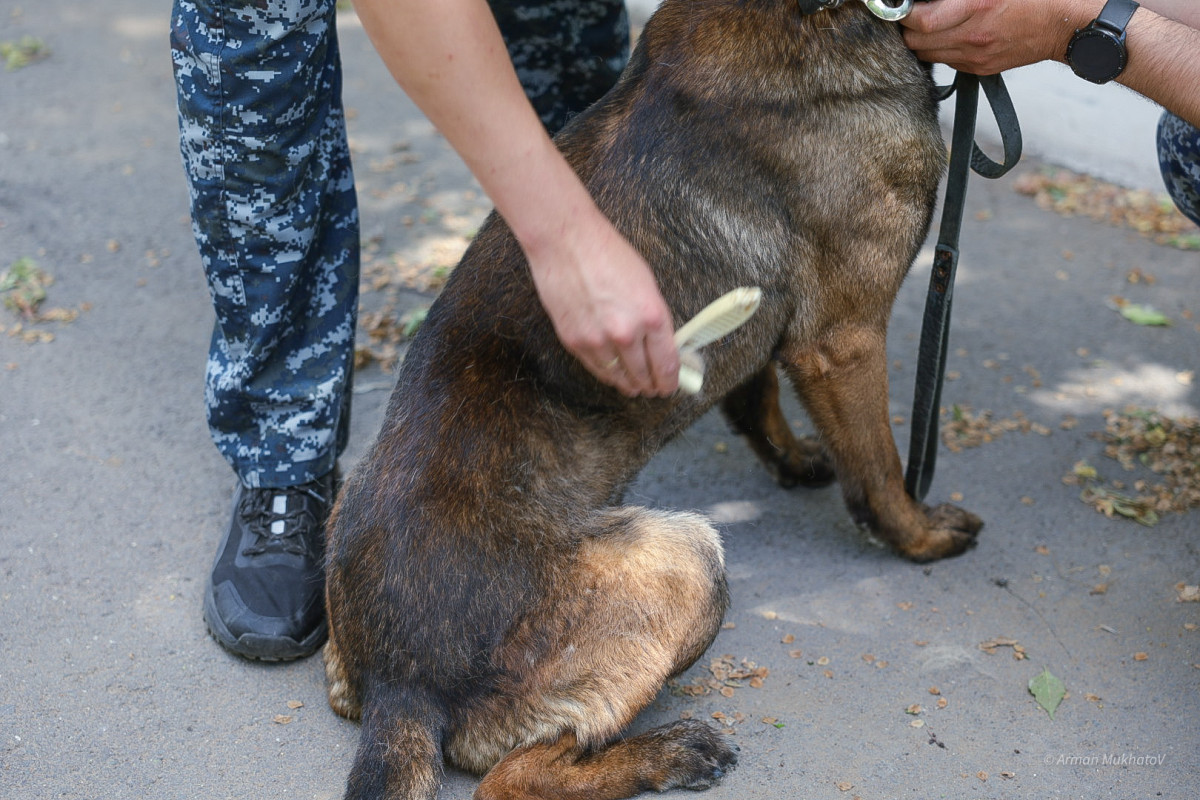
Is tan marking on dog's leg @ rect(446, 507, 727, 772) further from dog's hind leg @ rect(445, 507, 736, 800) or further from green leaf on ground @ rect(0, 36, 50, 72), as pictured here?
green leaf on ground @ rect(0, 36, 50, 72)

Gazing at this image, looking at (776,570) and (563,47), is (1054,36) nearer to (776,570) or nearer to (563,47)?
(563,47)

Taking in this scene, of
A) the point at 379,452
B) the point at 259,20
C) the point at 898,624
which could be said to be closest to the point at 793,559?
the point at 898,624

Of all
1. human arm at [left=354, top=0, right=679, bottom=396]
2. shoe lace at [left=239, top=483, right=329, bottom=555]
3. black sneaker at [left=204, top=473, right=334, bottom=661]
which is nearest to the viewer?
human arm at [left=354, top=0, right=679, bottom=396]

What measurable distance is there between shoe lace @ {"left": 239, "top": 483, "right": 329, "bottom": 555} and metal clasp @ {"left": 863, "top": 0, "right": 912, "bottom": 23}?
6.26 ft

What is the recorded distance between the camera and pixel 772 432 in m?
3.29

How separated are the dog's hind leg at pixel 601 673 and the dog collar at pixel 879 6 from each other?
1209 mm

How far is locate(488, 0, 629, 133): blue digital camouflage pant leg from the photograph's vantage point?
3141 mm

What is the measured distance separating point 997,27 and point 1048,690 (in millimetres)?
1573

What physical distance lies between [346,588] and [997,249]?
3.43m

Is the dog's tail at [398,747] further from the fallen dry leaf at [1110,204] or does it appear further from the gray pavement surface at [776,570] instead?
the fallen dry leaf at [1110,204]

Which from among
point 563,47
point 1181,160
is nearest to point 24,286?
point 563,47

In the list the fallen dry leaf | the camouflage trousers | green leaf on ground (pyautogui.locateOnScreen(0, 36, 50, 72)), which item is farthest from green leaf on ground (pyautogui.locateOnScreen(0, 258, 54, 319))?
the fallen dry leaf

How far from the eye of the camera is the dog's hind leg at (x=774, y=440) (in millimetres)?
3262

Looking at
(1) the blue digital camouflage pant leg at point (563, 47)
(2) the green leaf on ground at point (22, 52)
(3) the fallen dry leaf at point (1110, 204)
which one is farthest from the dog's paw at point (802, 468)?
(2) the green leaf on ground at point (22, 52)
